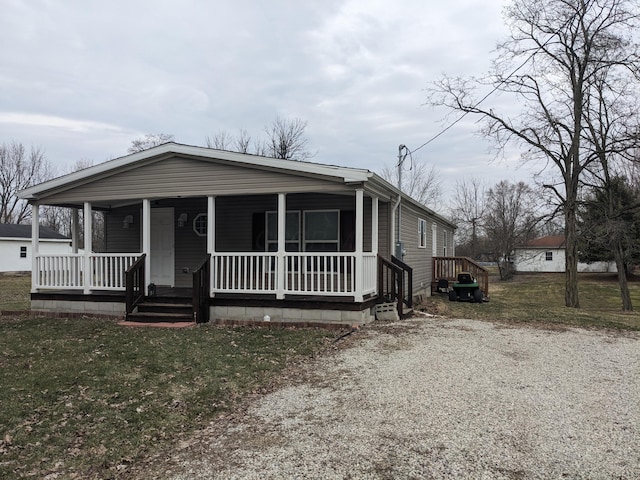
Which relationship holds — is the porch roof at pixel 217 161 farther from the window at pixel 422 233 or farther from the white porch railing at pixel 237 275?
the window at pixel 422 233

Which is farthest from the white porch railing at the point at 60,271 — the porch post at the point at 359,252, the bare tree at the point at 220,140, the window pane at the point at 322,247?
the bare tree at the point at 220,140

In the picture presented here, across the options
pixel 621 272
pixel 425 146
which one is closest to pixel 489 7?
pixel 425 146

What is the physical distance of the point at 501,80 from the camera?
16.6 m

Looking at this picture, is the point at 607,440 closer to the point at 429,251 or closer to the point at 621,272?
the point at 429,251

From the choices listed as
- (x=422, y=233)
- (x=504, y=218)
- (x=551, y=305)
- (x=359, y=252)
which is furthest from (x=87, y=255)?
(x=504, y=218)

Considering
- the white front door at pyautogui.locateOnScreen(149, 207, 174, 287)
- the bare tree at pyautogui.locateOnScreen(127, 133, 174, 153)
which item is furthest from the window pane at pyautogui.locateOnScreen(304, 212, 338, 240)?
the bare tree at pyautogui.locateOnScreen(127, 133, 174, 153)

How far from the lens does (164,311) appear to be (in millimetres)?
9188

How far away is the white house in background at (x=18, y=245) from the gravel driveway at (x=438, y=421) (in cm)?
2958

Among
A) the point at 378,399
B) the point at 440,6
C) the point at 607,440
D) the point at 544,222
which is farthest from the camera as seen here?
the point at 544,222

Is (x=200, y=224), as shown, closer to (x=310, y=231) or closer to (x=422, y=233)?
(x=310, y=231)

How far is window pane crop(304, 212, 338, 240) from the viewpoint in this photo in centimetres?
1056

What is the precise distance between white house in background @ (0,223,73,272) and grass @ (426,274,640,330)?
2679cm

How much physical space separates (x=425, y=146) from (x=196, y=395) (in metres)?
13.6

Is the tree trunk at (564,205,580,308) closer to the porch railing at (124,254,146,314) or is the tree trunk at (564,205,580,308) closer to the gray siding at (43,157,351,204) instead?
the gray siding at (43,157,351,204)
